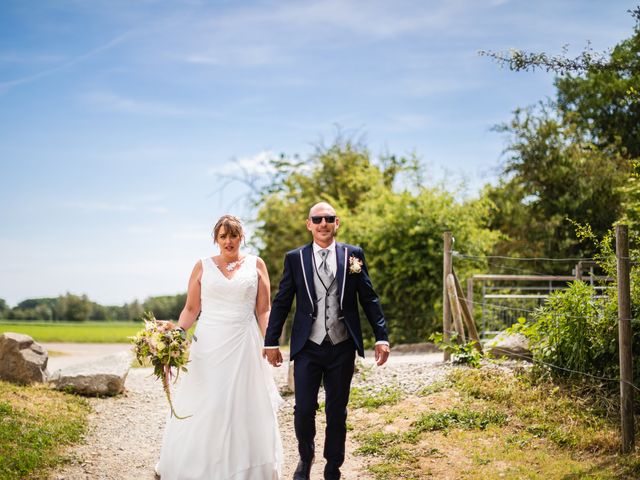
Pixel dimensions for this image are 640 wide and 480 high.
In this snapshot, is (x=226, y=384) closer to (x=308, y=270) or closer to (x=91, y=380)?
(x=308, y=270)

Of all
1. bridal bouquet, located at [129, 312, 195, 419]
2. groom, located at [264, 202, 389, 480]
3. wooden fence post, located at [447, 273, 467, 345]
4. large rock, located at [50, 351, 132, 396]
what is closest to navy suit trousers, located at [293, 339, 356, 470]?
groom, located at [264, 202, 389, 480]

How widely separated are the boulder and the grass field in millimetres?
21230

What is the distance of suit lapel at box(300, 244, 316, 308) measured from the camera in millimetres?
5758

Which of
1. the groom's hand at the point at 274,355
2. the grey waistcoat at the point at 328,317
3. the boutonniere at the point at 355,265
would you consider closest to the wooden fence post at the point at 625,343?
the boutonniere at the point at 355,265

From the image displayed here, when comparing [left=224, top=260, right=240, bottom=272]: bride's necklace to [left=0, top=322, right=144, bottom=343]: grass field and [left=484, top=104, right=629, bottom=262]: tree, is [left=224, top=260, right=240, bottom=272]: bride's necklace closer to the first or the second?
[left=484, top=104, right=629, bottom=262]: tree

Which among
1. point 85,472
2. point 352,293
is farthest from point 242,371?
point 85,472

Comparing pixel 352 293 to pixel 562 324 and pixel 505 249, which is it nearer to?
pixel 562 324

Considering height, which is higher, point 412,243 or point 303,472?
point 412,243

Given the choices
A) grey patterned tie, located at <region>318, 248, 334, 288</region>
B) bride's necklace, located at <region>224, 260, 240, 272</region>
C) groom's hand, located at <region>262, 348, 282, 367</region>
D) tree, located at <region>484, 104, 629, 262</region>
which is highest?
tree, located at <region>484, 104, 629, 262</region>

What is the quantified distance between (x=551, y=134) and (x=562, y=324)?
53.6 feet

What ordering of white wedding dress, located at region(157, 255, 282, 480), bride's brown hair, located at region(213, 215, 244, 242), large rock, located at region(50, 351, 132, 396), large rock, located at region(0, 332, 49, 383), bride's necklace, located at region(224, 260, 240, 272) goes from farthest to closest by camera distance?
large rock, located at region(0, 332, 49, 383) < large rock, located at region(50, 351, 132, 396) < bride's necklace, located at region(224, 260, 240, 272) < bride's brown hair, located at region(213, 215, 244, 242) < white wedding dress, located at region(157, 255, 282, 480)

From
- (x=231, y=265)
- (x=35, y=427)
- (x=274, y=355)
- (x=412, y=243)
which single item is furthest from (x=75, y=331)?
(x=274, y=355)

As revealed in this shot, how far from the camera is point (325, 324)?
571 cm

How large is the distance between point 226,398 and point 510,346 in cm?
609
